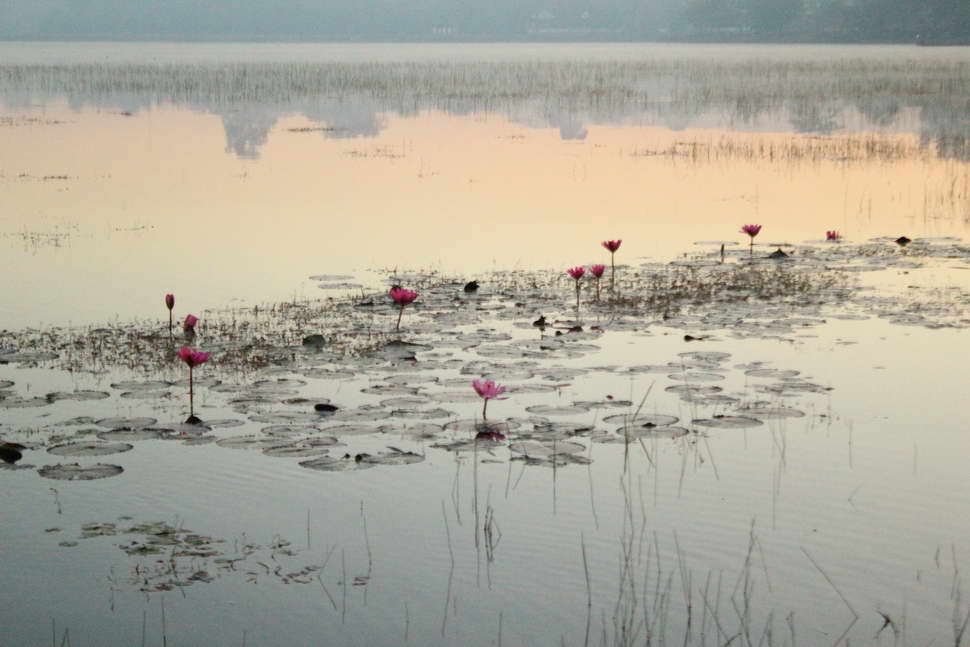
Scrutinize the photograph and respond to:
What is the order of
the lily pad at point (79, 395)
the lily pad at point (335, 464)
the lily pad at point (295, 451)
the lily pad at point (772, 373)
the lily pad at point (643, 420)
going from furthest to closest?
1. the lily pad at point (772, 373)
2. the lily pad at point (79, 395)
3. the lily pad at point (643, 420)
4. the lily pad at point (295, 451)
5. the lily pad at point (335, 464)

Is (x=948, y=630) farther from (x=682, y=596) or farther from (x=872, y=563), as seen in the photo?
(x=682, y=596)

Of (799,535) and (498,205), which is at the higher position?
(498,205)

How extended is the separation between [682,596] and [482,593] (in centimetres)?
78

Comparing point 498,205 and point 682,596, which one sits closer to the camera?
point 682,596

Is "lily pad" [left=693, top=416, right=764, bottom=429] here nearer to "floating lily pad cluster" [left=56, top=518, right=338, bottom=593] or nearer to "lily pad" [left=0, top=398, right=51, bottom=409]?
"floating lily pad cluster" [left=56, top=518, right=338, bottom=593]

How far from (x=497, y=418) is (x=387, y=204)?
10973 mm

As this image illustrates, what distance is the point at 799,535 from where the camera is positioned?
5926 mm

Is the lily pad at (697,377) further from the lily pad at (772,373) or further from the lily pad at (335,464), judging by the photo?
the lily pad at (335,464)

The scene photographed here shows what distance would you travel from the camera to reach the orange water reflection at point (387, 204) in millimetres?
12961

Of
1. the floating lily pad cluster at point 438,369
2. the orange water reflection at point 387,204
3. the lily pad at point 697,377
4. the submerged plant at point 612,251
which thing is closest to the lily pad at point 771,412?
the floating lily pad cluster at point 438,369

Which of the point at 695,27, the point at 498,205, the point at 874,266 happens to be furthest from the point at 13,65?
the point at 695,27

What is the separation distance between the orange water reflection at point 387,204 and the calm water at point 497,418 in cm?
10

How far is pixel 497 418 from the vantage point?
747 cm

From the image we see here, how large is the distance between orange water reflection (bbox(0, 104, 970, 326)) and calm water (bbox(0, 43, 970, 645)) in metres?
0.10
